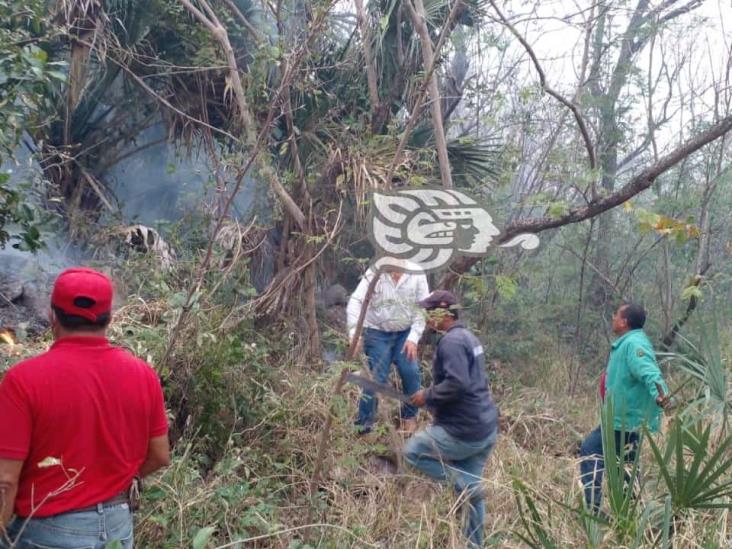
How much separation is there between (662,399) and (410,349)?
5.59 feet

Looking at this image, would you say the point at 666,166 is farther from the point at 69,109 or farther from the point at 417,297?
the point at 69,109

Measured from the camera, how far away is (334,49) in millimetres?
7289

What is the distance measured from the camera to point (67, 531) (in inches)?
87.4

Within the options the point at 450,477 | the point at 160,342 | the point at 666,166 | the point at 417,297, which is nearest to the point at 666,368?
the point at 666,166

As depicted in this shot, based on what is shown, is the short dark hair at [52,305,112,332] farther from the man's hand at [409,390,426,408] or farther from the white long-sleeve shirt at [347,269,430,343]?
the white long-sleeve shirt at [347,269,430,343]

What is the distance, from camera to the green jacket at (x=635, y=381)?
14.3 feet

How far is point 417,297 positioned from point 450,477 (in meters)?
1.41

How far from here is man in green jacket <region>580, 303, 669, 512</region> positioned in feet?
14.2

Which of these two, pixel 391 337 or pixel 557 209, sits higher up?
pixel 557 209

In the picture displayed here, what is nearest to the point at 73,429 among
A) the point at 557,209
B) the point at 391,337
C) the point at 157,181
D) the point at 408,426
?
the point at 408,426

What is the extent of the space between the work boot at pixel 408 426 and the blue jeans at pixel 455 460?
2.78 feet

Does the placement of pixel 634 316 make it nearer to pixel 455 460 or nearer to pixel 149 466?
pixel 455 460

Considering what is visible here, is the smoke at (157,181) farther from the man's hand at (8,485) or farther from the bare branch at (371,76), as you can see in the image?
the man's hand at (8,485)

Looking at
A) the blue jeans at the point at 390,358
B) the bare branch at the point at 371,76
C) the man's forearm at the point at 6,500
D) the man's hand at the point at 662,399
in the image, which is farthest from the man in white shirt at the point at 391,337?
the man's forearm at the point at 6,500
